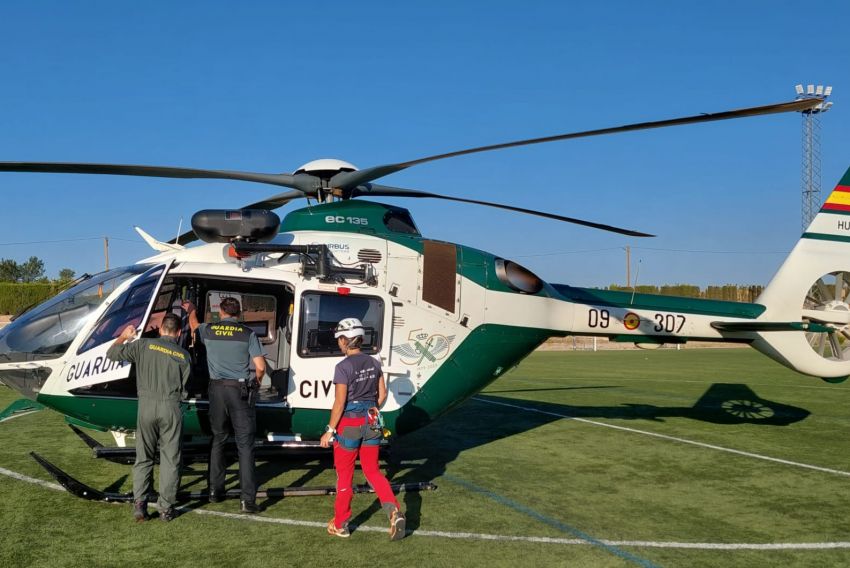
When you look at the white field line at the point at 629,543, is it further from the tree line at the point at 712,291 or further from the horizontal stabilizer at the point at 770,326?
the tree line at the point at 712,291

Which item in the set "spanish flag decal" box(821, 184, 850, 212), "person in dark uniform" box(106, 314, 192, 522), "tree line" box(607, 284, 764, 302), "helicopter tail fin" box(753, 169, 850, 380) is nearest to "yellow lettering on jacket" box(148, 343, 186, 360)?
"person in dark uniform" box(106, 314, 192, 522)

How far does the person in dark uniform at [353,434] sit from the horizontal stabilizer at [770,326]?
6557 millimetres

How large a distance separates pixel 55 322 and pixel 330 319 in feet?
9.72

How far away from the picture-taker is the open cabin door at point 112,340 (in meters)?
7.14

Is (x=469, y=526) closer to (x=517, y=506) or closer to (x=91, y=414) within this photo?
(x=517, y=506)

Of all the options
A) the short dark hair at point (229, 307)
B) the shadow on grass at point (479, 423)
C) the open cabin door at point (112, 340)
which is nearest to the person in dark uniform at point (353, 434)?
the shadow on grass at point (479, 423)

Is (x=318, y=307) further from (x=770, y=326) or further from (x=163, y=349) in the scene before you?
(x=770, y=326)

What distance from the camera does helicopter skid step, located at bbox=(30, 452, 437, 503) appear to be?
6758mm

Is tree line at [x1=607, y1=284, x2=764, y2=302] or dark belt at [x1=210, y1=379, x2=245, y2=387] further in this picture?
tree line at [x1=607, y1=284, x2=764, y2=302]

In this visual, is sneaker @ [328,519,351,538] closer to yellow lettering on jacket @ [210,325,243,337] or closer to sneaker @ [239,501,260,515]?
sneaker @ [239,501,260,515]

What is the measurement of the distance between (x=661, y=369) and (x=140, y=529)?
20.7m

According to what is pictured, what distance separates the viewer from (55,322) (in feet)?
24.3

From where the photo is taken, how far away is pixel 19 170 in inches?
278

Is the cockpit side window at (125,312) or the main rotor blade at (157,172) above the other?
the main rotor blade at (157,172)
